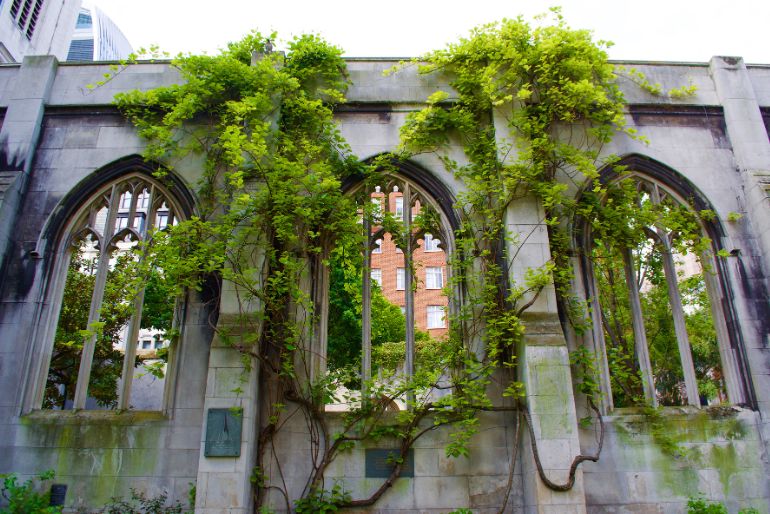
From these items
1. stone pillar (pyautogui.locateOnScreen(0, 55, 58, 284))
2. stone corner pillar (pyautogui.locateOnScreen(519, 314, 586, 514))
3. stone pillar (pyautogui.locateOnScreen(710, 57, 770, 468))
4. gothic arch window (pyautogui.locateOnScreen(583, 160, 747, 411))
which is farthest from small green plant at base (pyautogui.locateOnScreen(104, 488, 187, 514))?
stone pillar (pyautogui.locateOnScreen(710, 57, 770, 468))

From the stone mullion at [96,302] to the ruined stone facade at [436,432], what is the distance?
0.28m

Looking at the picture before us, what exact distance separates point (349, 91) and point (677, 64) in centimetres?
561

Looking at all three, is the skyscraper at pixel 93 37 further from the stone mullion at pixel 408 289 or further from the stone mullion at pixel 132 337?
the stone mullion at pixel 408 289

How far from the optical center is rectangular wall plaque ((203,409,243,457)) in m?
6.76

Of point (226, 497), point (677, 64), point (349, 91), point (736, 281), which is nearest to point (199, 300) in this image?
point (226, 497)

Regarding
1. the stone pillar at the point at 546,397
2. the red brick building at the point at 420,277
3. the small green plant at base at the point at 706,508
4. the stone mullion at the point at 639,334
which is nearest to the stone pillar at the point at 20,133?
the stone pillar at the point at 546,397

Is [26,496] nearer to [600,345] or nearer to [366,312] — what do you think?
[366,312]

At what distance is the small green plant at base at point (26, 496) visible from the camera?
6.98m

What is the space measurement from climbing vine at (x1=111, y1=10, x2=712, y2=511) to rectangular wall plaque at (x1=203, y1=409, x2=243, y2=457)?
0.54m

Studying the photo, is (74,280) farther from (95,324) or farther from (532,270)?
(532,270)

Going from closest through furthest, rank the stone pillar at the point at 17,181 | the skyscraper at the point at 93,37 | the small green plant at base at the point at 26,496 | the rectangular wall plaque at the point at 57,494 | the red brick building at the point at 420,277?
the small green plant at base at the point at 26,496 → the rectangular wall plaque at the point at 57,494 → the stone pillar at the point at 17,181 → the red brick building at the point at 420,277 → the skyscraper at the point at 93,37

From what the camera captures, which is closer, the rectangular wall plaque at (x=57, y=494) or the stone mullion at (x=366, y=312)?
the rectangular wall plaque at (x=57, y=494)

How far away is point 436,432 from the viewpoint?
755 centimetres

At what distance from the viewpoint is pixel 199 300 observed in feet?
26.6
